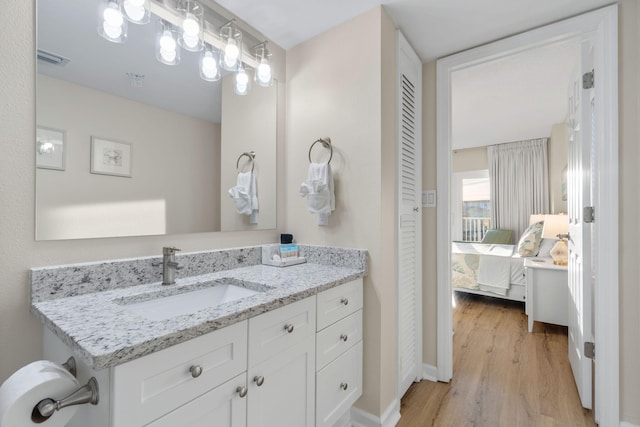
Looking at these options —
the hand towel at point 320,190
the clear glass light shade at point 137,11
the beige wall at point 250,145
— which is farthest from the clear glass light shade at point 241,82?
the hand towel at point 320,190

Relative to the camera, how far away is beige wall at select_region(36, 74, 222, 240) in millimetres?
1061

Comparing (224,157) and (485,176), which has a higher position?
(485,176)

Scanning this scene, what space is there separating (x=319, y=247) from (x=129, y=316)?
3.39 ft

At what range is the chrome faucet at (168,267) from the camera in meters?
1.23

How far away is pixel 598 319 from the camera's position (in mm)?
1578

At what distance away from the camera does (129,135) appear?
4.12ft

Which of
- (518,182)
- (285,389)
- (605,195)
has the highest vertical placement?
(518,182)

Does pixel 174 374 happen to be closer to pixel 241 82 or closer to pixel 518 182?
pixel 241 82

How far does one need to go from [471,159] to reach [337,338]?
17.7ft

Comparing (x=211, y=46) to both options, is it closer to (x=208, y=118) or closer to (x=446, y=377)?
(x=208, y=118)

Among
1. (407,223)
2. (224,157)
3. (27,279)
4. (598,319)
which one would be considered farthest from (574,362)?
(27,279)

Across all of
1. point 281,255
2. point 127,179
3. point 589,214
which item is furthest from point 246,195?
point 589,214

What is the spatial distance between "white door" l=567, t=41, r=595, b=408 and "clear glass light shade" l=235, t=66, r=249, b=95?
1.92 m

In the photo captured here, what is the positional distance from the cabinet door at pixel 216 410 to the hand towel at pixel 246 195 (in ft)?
3.19
